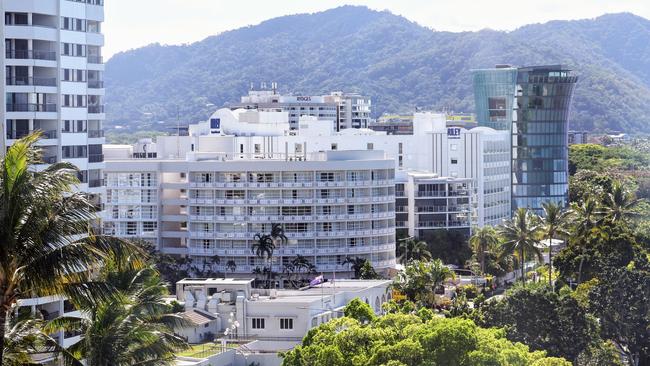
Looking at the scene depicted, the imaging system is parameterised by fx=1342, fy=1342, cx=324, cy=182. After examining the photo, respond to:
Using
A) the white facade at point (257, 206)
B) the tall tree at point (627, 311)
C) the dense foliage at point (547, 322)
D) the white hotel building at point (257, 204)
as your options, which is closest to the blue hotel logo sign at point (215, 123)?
the white hotel building at point (257, 204)

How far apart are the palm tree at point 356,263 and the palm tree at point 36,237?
265 ft

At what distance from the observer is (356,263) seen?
110 m

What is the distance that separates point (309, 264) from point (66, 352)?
81.0m

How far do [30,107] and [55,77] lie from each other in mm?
2315

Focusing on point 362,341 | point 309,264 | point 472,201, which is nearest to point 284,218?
point 309,264

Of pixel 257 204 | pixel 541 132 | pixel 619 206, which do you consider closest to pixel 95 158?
pixel 257 204

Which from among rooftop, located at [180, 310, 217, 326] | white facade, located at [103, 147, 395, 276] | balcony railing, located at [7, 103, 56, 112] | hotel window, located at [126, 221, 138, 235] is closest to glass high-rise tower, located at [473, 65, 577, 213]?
white facade, located at [103, 147, 395, 276]

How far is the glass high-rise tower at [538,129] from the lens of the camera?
162500 millimetres

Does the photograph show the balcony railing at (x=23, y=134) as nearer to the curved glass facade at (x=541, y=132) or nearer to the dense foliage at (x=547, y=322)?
the dense foliage at (x=547, y=322)

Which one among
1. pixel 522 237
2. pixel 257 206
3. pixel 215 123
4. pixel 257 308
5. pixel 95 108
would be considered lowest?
pixel 257 308

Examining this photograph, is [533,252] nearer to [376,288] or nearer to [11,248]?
[376,288]

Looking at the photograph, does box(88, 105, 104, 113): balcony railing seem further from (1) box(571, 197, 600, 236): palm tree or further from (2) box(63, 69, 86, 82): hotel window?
(1) box(571, 197, 600, 236): palm tree

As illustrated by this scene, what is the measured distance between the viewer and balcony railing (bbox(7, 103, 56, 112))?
5941 centimetres

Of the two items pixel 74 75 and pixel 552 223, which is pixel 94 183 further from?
pixel 552 223
